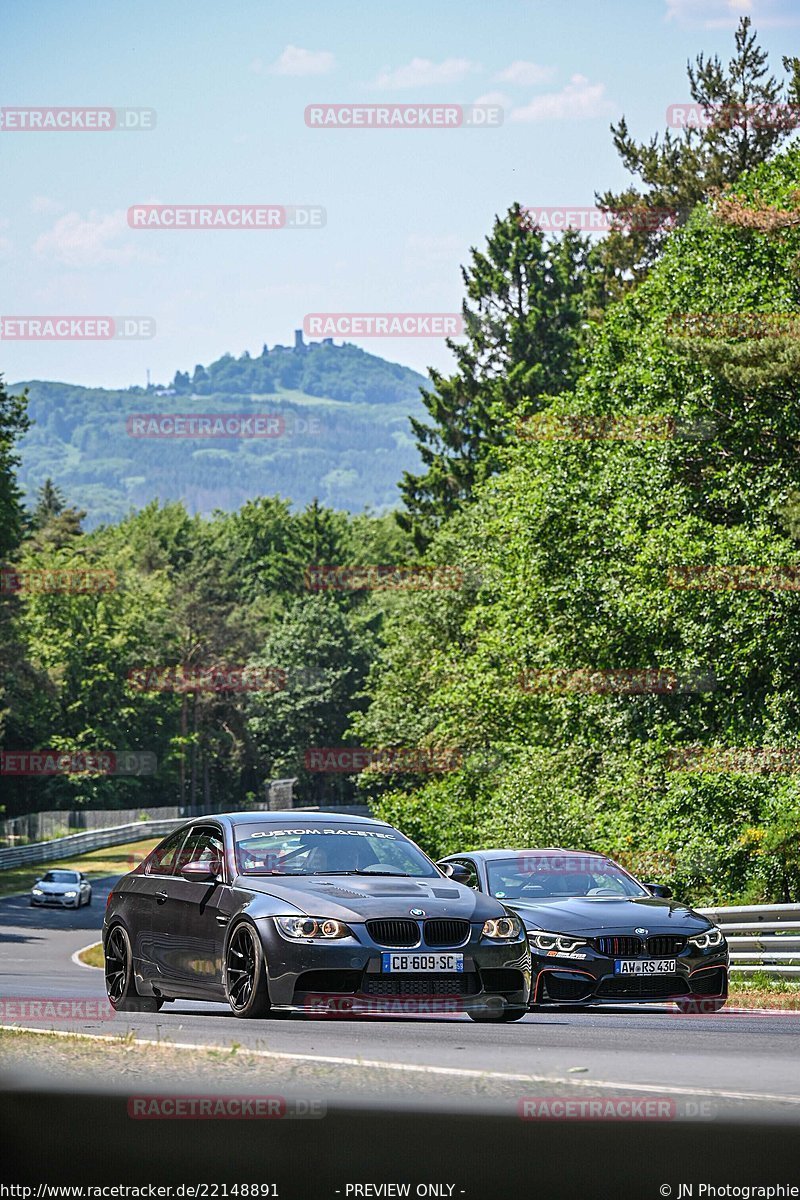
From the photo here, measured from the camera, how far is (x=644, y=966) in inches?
553

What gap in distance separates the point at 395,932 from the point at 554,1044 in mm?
1584

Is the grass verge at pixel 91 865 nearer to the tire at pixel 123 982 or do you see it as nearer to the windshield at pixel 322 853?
the tire at pixel 123 982

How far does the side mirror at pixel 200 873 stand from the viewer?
11.3m

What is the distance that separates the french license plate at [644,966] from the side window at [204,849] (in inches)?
153

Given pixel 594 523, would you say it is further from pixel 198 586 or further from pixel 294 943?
pixel 198 586

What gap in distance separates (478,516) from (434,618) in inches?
157

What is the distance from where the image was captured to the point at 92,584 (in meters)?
103

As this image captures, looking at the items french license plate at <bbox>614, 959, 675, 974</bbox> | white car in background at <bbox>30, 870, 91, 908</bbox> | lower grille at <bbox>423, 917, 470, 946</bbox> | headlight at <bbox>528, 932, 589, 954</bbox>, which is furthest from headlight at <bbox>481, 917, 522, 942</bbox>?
white car in background at <bbox>30, 870, 91, 908</bbox>

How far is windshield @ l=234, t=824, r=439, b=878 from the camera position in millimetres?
11477

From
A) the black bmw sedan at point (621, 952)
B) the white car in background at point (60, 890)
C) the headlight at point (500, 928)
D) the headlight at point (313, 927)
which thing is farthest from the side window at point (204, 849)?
the white car in background at point (60, 890)

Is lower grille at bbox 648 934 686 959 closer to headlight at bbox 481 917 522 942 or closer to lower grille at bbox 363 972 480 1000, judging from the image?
headlight at bbox 481 917 522 942

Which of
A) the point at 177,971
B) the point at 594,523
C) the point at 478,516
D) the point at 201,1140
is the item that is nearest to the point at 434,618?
the point at 478,516

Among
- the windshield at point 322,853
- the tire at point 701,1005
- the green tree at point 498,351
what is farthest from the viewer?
the green tree at point 498,351

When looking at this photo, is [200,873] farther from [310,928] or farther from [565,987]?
[565,987]
